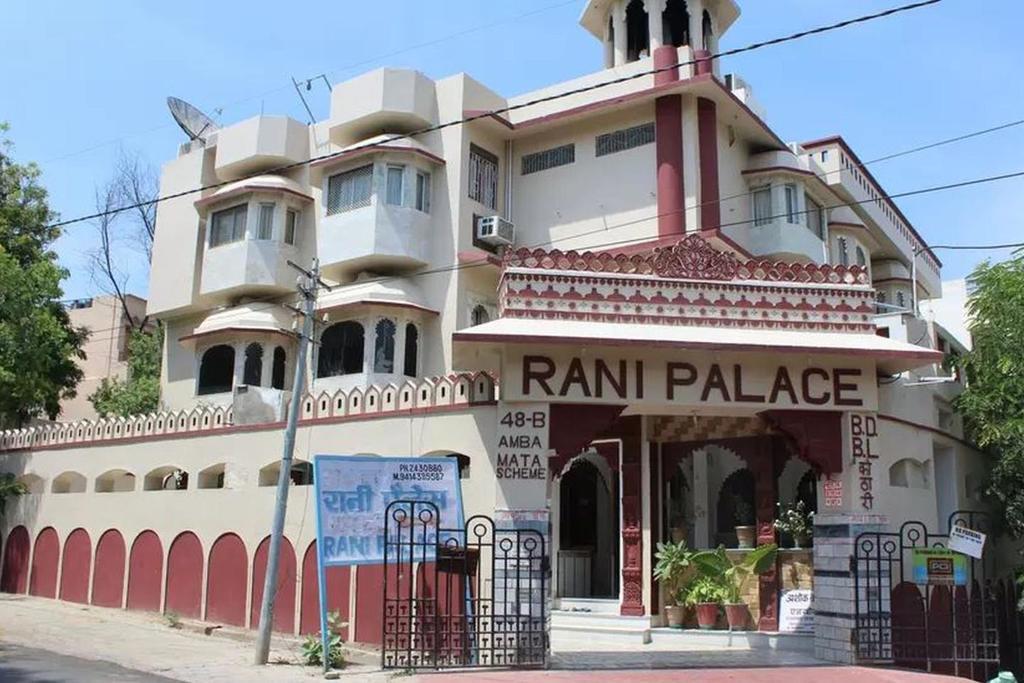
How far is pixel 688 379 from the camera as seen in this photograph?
1098cm

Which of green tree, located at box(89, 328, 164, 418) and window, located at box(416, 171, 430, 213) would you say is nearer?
window, located at box(416, 171, 430, 213)

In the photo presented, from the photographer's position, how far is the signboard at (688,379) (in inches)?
423

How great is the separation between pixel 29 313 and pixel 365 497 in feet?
40.8

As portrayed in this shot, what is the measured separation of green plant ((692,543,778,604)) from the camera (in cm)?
1278

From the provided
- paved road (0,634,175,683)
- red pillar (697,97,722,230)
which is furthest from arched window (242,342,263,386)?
red pillar (697,97,722,230)

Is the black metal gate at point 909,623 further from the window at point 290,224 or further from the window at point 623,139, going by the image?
the window at point 290,224

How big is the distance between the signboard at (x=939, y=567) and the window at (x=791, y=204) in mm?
10629

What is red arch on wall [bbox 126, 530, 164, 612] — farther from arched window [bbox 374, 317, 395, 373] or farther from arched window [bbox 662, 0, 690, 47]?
→ arched window [bbox 662, 0, 690, 47]

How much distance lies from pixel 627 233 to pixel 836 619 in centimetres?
975

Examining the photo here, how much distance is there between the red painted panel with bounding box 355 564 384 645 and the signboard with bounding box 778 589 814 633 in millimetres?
5403

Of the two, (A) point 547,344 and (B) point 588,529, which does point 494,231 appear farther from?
(A) point 547,344

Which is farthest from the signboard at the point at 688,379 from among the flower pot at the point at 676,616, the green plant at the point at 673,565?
the flower pot at the point at 676,616

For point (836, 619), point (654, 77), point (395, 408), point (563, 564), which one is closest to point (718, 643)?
point (836, 619)

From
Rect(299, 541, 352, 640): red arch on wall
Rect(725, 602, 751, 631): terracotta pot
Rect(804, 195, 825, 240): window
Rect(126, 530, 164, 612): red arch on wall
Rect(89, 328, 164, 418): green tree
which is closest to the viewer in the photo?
Rect(725, 602, 751, 631): terracotta pot
